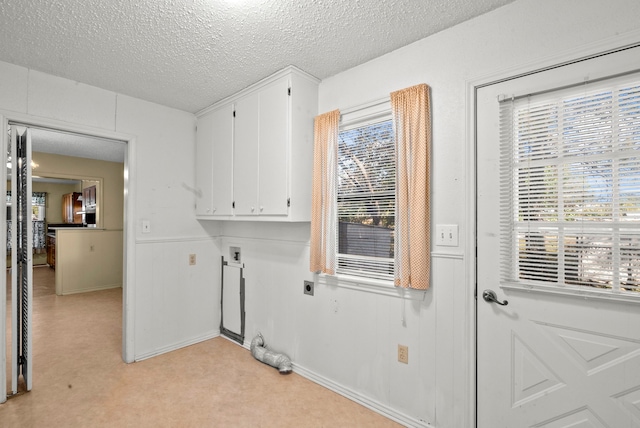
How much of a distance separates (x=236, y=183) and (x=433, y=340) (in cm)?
195

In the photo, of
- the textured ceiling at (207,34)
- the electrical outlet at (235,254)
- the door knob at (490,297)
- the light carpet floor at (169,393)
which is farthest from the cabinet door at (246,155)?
the door knob at (490,297)

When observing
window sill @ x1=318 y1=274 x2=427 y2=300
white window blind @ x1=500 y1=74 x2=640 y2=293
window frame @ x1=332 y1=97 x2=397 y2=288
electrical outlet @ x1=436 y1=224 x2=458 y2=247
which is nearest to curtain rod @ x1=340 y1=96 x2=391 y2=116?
window frame @ x1=332 y1=97 x2=397 y2=288

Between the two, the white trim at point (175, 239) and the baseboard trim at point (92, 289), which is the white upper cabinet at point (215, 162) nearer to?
the white trim at point (175, 239)

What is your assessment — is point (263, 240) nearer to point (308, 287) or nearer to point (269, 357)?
point (308, 287)

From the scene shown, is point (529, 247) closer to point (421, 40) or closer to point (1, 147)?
point (421, 40)

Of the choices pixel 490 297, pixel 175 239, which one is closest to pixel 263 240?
pixel 175 239

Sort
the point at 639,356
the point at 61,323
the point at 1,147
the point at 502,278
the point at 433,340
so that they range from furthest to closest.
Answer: the point at 61,323
the point at 1,147
the point at 433,340
the point at 502,278
the point at 639,356

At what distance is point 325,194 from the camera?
7.57 feet

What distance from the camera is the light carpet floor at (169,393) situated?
6.64 ft

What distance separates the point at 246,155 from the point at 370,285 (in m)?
1.46

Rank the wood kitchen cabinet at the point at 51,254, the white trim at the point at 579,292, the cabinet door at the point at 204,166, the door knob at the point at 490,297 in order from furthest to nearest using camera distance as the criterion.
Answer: the wood kitchen cabinet at the point at 51,254 → the cabinet door at the point at 204,166 → the door knob at the point at 490,297 → the white trim at the point at 579,292

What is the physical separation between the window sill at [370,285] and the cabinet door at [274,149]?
62cm

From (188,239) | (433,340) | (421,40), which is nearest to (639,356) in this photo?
(433,340)

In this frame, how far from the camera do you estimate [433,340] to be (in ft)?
6.19
